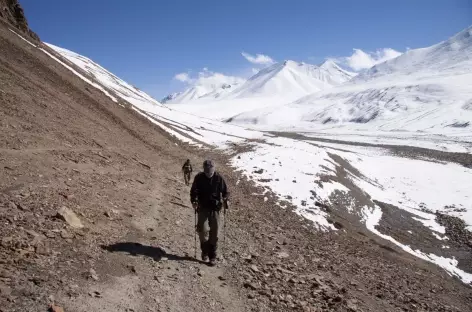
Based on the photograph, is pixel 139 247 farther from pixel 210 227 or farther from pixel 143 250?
pixel 210 227

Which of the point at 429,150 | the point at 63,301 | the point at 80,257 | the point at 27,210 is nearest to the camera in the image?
the point at 63,301

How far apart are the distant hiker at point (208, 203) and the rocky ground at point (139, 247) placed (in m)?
0.52

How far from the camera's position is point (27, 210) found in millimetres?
8500

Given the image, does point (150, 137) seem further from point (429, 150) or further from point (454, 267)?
point (429, 150)

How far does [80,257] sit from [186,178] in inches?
482

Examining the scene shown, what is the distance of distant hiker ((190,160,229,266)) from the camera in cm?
922

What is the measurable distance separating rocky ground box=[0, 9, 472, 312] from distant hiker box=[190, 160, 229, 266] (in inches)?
20.4

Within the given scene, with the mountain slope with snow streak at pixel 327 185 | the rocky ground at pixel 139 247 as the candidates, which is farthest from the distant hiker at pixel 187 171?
the mountain slope with snow streak at pixel 327 185

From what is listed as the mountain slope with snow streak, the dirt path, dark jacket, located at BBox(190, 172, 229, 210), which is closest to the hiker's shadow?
the dirt path

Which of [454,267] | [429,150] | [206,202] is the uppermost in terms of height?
[429,150]

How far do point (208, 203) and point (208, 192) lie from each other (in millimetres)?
279

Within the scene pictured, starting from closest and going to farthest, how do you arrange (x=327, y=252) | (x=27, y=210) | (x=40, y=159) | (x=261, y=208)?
(x=27, y=210), (x=40, y=159), (x=327, y=252), (x=261, y=208)

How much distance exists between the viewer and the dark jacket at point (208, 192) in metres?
9.23

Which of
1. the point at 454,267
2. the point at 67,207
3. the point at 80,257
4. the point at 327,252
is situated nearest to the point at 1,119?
the point at 67,207
